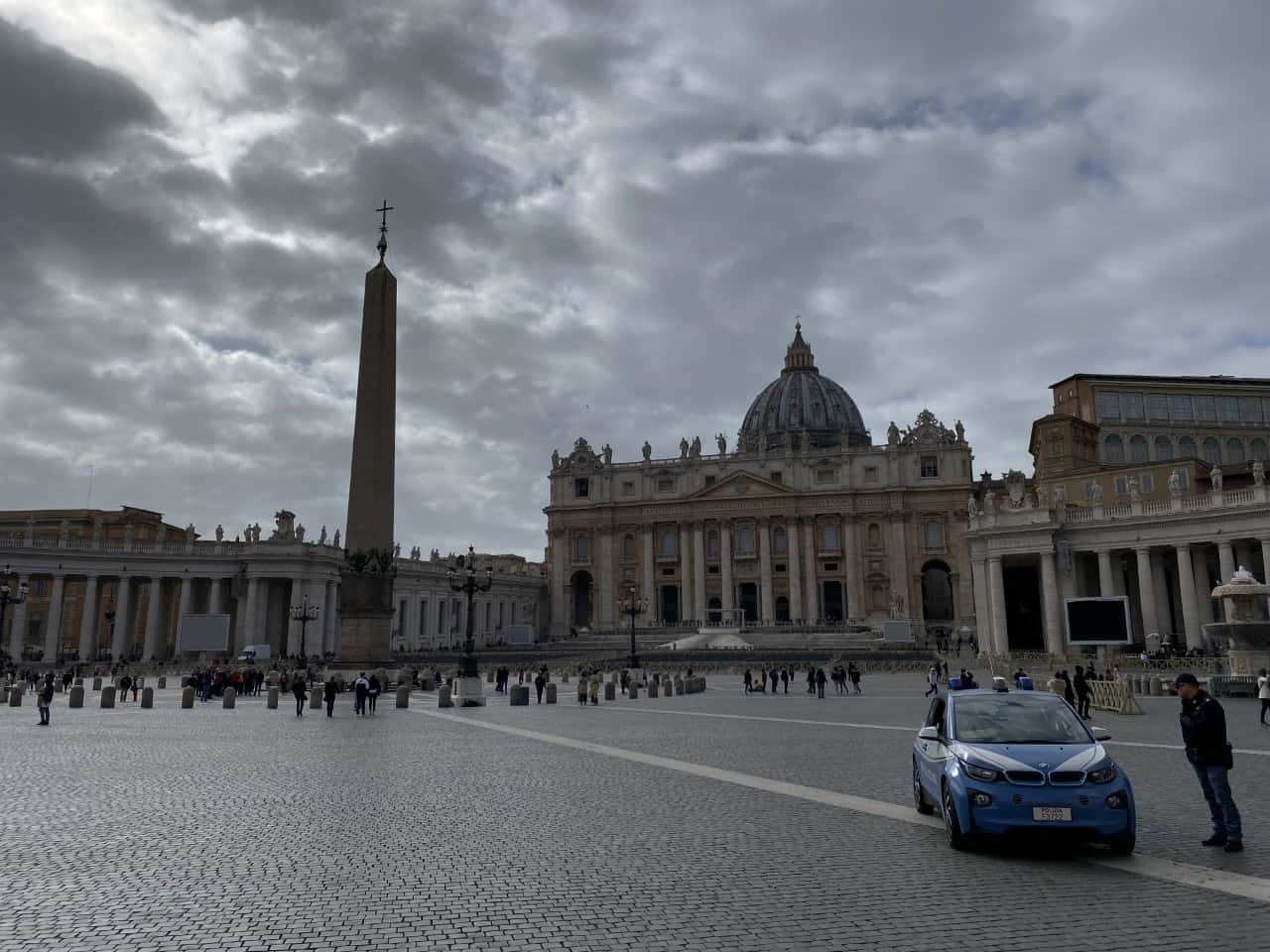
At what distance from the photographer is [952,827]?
25.0 ft

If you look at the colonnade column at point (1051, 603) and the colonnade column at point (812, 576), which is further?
the colonnade column at point (812, 576)

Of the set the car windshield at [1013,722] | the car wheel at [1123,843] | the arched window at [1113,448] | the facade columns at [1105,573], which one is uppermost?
the arched window at [1113,448]

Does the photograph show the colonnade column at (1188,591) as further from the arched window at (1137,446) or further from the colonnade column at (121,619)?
the colonnade column at (121,619)

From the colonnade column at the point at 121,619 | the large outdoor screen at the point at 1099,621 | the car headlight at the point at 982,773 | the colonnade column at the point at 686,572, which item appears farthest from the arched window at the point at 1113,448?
the colonnade column at the point at 121,619

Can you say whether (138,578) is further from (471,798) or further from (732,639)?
(471,798)

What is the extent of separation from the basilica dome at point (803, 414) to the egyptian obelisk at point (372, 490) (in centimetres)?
8136

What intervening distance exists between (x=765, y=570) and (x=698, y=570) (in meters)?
6.51

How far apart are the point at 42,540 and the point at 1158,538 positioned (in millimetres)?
62278

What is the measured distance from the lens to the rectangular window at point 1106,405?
62294mm

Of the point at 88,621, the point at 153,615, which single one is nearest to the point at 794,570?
the point at 153,615

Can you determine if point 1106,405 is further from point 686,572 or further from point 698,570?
point 686,572

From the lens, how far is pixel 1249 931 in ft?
18.1

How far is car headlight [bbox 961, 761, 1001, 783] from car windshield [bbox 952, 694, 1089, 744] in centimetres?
45

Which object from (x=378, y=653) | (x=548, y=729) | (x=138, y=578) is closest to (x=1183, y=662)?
(x=548, y=729)
